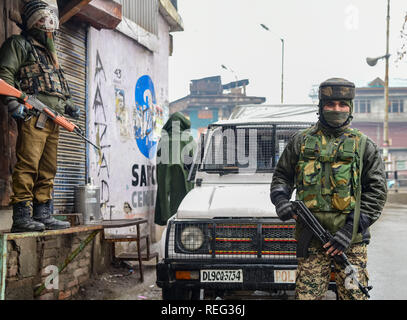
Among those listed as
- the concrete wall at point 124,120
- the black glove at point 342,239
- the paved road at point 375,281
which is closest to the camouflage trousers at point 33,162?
the paved road at point 375,281

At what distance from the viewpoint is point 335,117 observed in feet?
10.6

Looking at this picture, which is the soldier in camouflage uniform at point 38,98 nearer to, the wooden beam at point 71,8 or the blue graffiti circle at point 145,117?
the wooden beam at point 71,8

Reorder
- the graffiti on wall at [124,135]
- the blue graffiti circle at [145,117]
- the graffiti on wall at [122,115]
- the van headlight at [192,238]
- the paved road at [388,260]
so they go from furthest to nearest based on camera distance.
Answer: the blue graffiti circle at [145,117]
the graffiti on wall at [122,115]
the graffiti on wall at [124,135]
the paved road at [388,260]
the van headlight at [192,238]

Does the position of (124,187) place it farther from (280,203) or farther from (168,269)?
(280,203)

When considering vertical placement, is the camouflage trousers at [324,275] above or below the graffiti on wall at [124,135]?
below

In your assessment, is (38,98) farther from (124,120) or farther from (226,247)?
(124,120)

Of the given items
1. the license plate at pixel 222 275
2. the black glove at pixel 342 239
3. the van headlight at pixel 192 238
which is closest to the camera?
the black glove at pixel 342 239

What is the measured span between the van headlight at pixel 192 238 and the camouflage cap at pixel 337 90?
177 cm

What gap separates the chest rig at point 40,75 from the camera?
4.38 m

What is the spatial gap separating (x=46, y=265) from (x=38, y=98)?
188 cm

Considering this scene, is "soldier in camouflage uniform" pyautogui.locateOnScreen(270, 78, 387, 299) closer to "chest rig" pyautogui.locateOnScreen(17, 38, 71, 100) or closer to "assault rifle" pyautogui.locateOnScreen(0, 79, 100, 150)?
"assault rifle" pyautogui.locateOnScreen(0, 79, 100, 150)

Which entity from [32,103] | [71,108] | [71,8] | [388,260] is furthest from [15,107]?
[388,260]

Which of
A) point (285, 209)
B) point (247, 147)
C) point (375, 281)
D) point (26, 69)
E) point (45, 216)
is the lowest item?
point (375, 281)

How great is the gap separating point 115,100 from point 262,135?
282 centimetres
